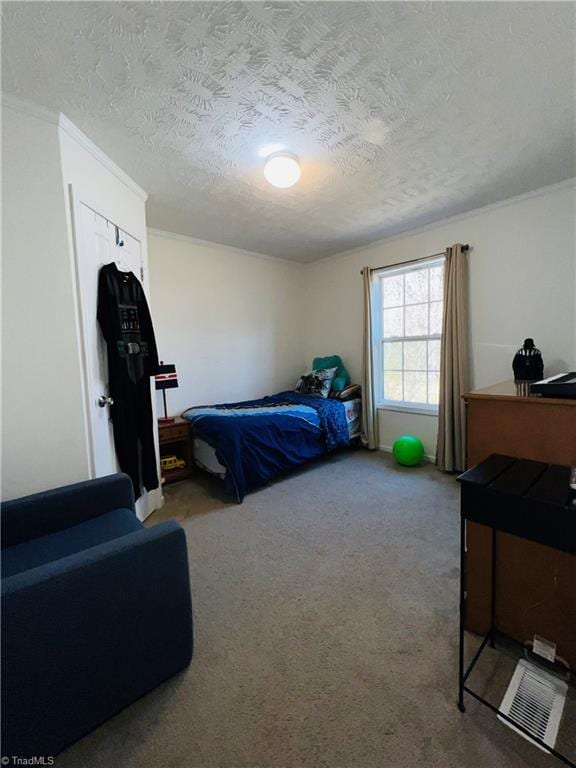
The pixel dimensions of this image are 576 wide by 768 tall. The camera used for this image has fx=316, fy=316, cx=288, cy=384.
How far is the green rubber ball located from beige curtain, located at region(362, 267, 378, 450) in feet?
1.64

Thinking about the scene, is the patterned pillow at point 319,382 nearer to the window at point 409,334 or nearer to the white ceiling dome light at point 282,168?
the window at point 409,334

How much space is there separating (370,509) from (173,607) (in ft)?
5.57

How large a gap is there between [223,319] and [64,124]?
234 cm

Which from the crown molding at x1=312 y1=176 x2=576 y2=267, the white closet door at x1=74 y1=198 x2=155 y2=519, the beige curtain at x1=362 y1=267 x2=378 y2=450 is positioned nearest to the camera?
the white closet door at x1=74 y1=198 x2=155 y2=519

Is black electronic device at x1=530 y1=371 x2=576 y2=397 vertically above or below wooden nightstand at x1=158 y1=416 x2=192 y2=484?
above

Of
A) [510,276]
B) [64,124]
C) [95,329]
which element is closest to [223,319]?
[95,329]

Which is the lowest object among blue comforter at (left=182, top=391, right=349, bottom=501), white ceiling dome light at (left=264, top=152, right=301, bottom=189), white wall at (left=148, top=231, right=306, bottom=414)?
blue comforter at (left=182, top=391, right=349, bottom=501)

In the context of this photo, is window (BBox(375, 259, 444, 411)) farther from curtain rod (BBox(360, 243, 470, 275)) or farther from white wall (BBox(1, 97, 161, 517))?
white wall (BBox(1, 97, 161, 517))

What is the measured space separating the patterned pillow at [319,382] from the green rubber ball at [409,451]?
1.07 metres

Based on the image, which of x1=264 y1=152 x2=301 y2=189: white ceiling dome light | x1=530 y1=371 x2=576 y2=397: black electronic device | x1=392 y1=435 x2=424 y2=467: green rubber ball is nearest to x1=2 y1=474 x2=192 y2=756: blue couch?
x1=530 y1=371 x2=576 y2=397: black electronic device

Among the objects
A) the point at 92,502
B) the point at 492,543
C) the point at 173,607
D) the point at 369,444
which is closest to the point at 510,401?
the point at 492,543

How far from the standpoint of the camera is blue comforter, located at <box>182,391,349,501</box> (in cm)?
266

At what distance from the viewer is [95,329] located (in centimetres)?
190

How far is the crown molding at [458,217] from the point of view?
253 centimetres
